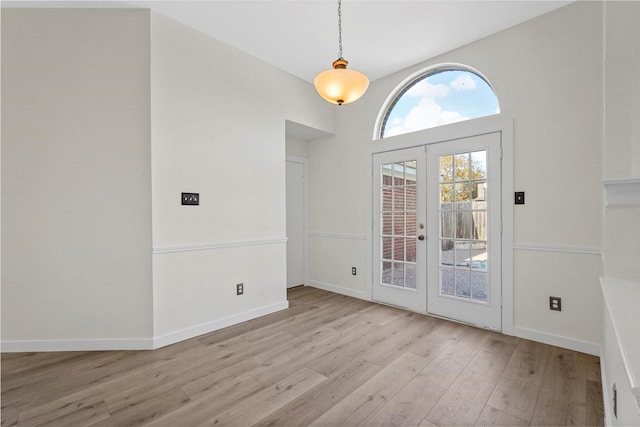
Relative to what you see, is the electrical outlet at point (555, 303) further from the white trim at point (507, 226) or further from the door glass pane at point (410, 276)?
the door glass pane at point (410, 276)

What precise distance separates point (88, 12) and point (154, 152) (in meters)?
1.33

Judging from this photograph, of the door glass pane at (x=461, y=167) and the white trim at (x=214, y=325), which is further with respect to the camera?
the door glass pane at (x=461, y=167)

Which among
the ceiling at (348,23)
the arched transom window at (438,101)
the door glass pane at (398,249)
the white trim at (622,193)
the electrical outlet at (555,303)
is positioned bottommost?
the electrical outlet at (555,303)

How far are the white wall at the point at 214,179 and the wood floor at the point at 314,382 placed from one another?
458 millimetres

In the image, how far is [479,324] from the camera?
3006 mm

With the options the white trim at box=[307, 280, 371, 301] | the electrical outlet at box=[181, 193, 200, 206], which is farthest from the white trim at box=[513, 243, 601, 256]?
the electrical outlet at box=[181, 193, 200, 206]

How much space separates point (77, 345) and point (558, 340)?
4221mm

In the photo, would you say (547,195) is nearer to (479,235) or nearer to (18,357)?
(479,235)

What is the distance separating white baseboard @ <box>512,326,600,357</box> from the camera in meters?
2.41

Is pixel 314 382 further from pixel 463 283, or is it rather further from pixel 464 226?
pixel 464 226

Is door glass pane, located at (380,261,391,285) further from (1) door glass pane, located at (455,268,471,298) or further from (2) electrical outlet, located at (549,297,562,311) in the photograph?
(2) electrical outlet, located at (549,297,562,311)

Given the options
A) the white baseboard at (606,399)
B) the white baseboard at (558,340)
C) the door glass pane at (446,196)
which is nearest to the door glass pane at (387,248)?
the door glass pane at (446,196)

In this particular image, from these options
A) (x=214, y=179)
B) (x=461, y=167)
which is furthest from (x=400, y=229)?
(x=214, y=179)

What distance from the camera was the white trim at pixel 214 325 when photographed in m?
2.66
